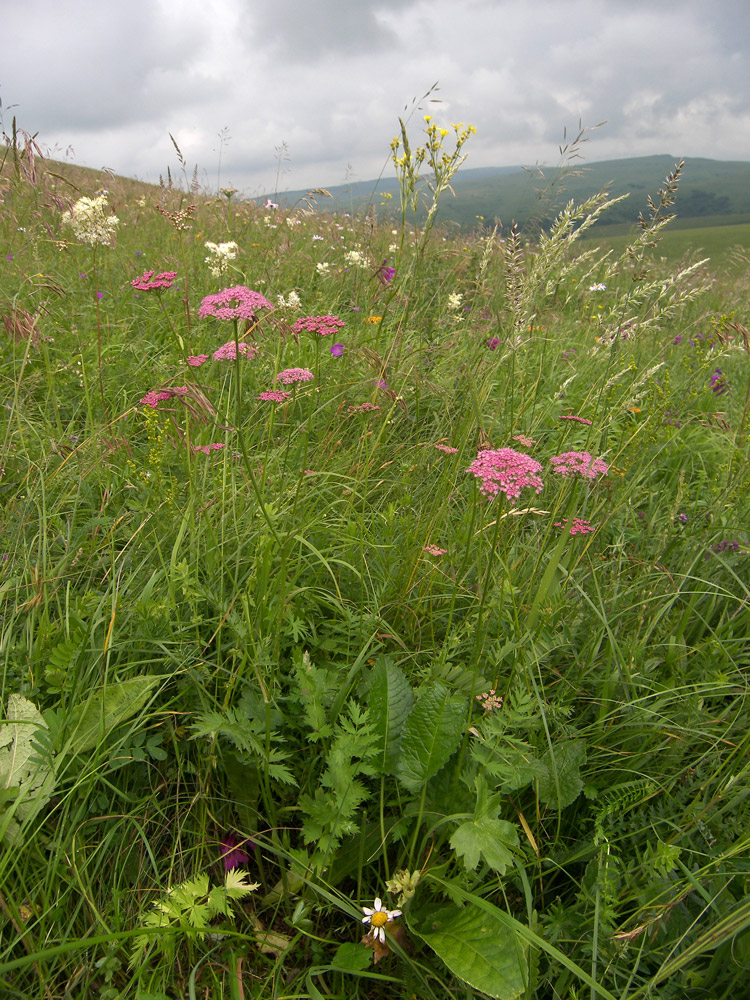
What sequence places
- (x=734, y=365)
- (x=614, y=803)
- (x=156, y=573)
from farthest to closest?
1. (x=734, y=365)
2. (x=156, y=573)
3. (x=614, y=803)

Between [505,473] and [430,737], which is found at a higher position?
[505,473]

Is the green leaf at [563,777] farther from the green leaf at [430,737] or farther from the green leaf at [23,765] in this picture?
the green leaf at [23,765]

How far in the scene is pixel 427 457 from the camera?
2.77 meters

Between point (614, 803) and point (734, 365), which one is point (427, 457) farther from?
point (734, 365)

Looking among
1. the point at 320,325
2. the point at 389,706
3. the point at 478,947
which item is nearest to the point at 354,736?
the point at 389,706

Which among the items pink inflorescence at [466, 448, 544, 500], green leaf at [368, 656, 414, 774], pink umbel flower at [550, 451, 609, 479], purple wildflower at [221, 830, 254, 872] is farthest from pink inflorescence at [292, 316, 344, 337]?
purple wildflower at [221, 830, 254, 872]

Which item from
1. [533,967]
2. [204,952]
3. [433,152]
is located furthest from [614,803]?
[433,152]

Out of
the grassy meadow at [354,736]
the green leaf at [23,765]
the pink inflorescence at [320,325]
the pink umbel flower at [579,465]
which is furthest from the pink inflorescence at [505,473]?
the green leaf at [23,765]

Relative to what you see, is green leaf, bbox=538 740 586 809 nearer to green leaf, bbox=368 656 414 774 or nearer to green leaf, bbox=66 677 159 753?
green leaf, bbox=368 656 414 774

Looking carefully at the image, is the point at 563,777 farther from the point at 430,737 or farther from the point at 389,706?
the point at 389,706

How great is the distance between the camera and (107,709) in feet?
4.87

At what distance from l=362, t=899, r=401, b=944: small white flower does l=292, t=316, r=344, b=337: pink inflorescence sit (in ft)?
5.06

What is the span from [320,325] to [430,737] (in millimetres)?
1237

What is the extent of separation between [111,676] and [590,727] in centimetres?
144
